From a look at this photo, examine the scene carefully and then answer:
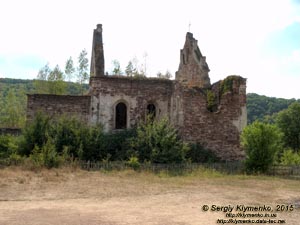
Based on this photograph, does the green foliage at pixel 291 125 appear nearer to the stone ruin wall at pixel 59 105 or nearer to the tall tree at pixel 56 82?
the tall tree at pixel 56 82

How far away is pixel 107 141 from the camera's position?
2236cm

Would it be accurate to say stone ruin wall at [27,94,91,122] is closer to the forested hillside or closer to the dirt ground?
the dirt ground

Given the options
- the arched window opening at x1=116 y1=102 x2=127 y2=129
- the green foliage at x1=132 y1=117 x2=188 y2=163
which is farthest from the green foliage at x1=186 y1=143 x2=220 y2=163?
the arched window opening at x1=116 y1=102 x2=127 y2=129

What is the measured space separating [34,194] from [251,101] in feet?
206

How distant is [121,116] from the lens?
2508 centimetres

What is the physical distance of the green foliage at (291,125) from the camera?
154ft

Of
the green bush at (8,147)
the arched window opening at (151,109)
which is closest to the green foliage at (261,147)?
the arched window opening at (151,109)

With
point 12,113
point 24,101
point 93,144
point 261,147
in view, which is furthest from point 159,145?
point 24,101

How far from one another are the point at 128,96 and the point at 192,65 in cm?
593

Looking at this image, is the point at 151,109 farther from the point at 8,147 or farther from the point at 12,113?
the point at 12,113

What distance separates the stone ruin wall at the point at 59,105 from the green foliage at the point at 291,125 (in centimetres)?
3001

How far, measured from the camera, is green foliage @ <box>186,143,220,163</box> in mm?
22156

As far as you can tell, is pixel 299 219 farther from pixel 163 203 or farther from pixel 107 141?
pixel 107 141

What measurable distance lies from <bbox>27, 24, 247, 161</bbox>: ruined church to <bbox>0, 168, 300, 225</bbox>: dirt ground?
5383mm
